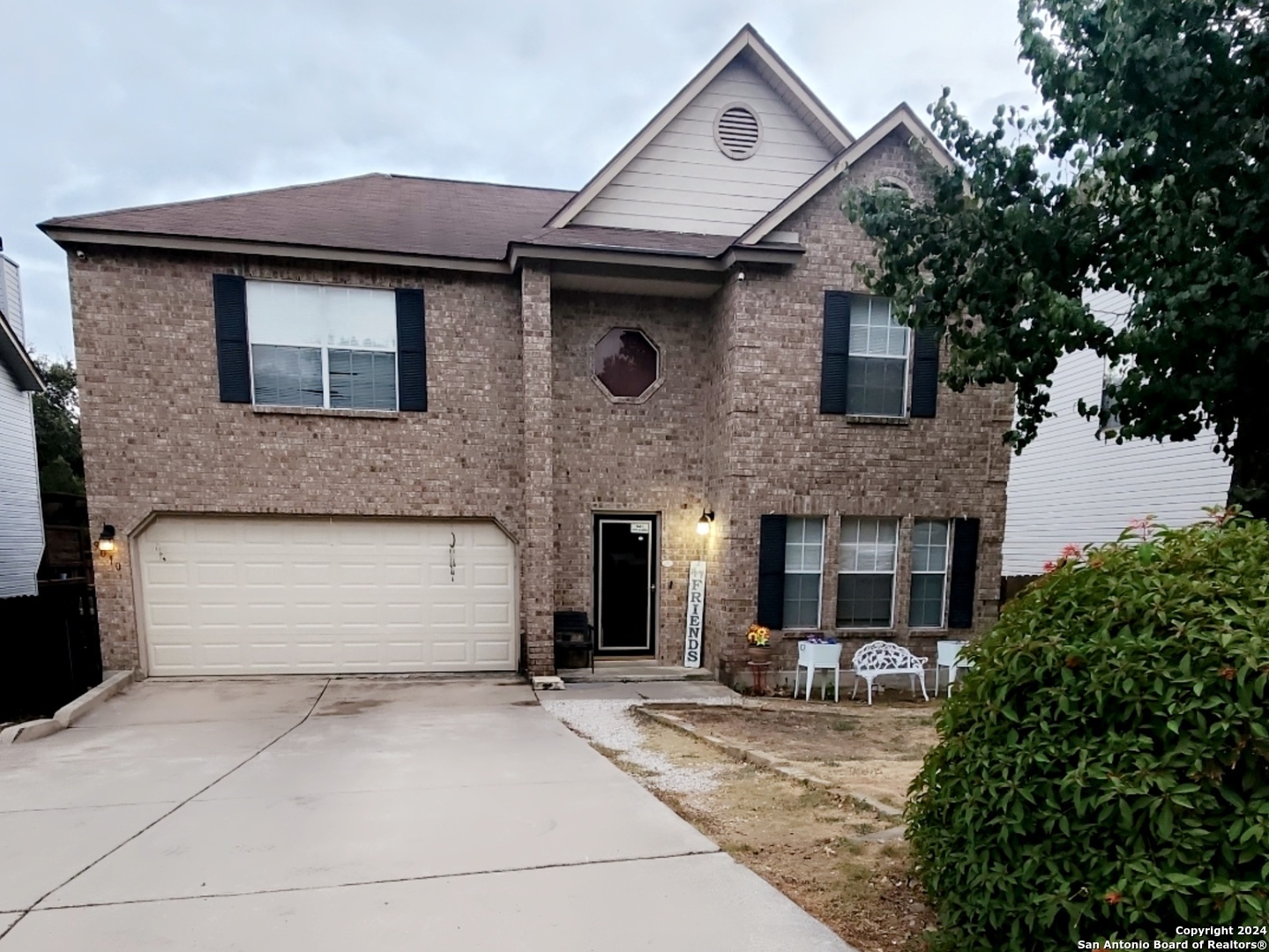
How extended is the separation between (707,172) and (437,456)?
5424 mm

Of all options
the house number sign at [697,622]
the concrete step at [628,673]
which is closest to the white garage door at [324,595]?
the concrete step at [628,673]

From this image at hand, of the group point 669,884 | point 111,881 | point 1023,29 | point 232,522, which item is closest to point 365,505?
point 232,522

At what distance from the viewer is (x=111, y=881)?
295 centimetres

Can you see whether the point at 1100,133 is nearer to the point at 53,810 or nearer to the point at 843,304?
the point at 843,304

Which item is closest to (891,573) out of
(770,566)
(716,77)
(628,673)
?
(770,566)

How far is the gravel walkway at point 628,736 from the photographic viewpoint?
14.5ft

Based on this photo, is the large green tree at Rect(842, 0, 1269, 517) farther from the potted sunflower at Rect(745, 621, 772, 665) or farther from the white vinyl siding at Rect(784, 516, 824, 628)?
the potted sunflower at Rect(745, 621, 772, 665)

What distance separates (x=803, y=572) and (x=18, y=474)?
15.3m

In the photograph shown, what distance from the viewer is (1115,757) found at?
1.87 metres

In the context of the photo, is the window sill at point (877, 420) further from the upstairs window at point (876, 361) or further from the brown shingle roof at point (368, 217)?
the brown shingle roof at point (368, 217)

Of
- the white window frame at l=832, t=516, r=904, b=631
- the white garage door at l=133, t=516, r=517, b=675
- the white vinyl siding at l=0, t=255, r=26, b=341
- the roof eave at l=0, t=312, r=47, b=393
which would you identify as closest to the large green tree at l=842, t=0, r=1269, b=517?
the white window frame at l=832, t=516, r=904, b=631

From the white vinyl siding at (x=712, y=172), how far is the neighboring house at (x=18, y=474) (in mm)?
11603

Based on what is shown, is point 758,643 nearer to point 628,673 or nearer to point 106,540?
point 628,673

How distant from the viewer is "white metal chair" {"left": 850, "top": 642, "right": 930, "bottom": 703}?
763cm
